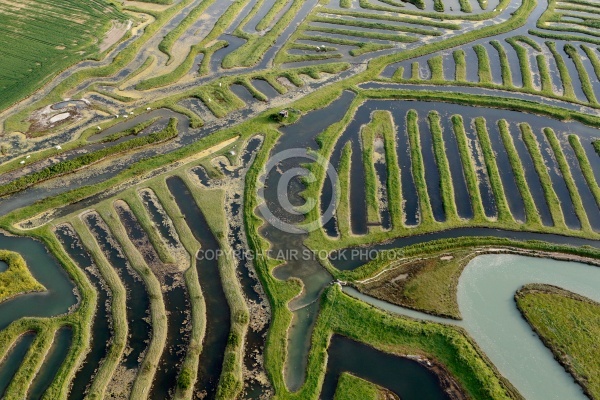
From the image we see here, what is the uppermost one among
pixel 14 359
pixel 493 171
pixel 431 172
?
pixel 493 171

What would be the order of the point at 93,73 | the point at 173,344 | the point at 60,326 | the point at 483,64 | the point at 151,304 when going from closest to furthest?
the point at 173,344
the point at 60,326
the point at 151,304
the point at 93,73
the point at 483,64

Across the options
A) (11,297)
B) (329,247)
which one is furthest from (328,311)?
(11,297)

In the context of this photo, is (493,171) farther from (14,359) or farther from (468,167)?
(14,359)

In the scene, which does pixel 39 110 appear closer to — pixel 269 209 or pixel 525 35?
pixel 269 209

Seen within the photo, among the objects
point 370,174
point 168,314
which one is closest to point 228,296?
point 168,314

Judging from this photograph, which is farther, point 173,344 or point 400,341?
point 400,341

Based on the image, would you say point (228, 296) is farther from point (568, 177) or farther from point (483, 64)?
point (483, 64)

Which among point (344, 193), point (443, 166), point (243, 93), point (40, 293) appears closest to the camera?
point (40, 293)

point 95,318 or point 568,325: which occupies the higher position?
point 568,325
